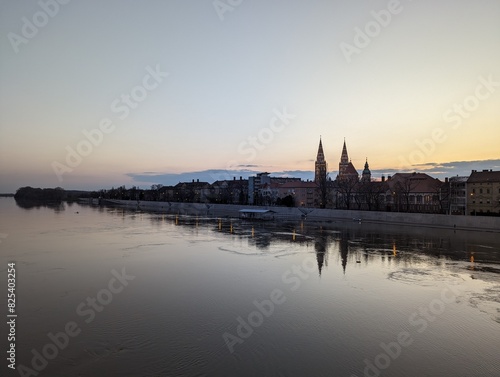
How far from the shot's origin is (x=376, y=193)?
7794 centimetres

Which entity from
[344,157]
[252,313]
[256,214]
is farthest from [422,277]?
[344,157]

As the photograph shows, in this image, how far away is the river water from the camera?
35.4ft

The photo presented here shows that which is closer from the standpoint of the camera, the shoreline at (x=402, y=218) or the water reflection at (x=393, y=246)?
the water reflection at (x=393, y=246)

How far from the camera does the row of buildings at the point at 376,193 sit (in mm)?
74875

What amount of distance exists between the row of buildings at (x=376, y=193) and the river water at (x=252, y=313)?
4483 cm

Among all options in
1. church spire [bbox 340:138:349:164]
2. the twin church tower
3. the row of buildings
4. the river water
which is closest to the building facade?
the row of buildings

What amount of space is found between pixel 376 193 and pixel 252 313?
224 feet

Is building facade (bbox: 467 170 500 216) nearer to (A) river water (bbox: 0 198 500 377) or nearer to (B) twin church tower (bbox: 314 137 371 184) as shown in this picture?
(A) river water (bbox: 0 198 500 377)

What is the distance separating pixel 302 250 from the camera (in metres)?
32.6

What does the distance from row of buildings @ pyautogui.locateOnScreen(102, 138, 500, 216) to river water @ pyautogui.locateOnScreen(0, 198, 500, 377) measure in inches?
→ 1765

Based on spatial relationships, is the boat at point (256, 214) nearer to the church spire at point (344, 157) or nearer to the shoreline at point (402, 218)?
the shoreline at point (402, 218)

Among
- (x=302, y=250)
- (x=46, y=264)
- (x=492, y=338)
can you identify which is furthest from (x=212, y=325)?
(x=302, y=250)

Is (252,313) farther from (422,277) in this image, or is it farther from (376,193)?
(376,193)

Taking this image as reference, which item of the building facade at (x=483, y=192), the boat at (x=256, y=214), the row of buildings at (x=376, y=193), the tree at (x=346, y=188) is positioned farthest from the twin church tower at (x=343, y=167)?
the boat at (x=256, y=214)
